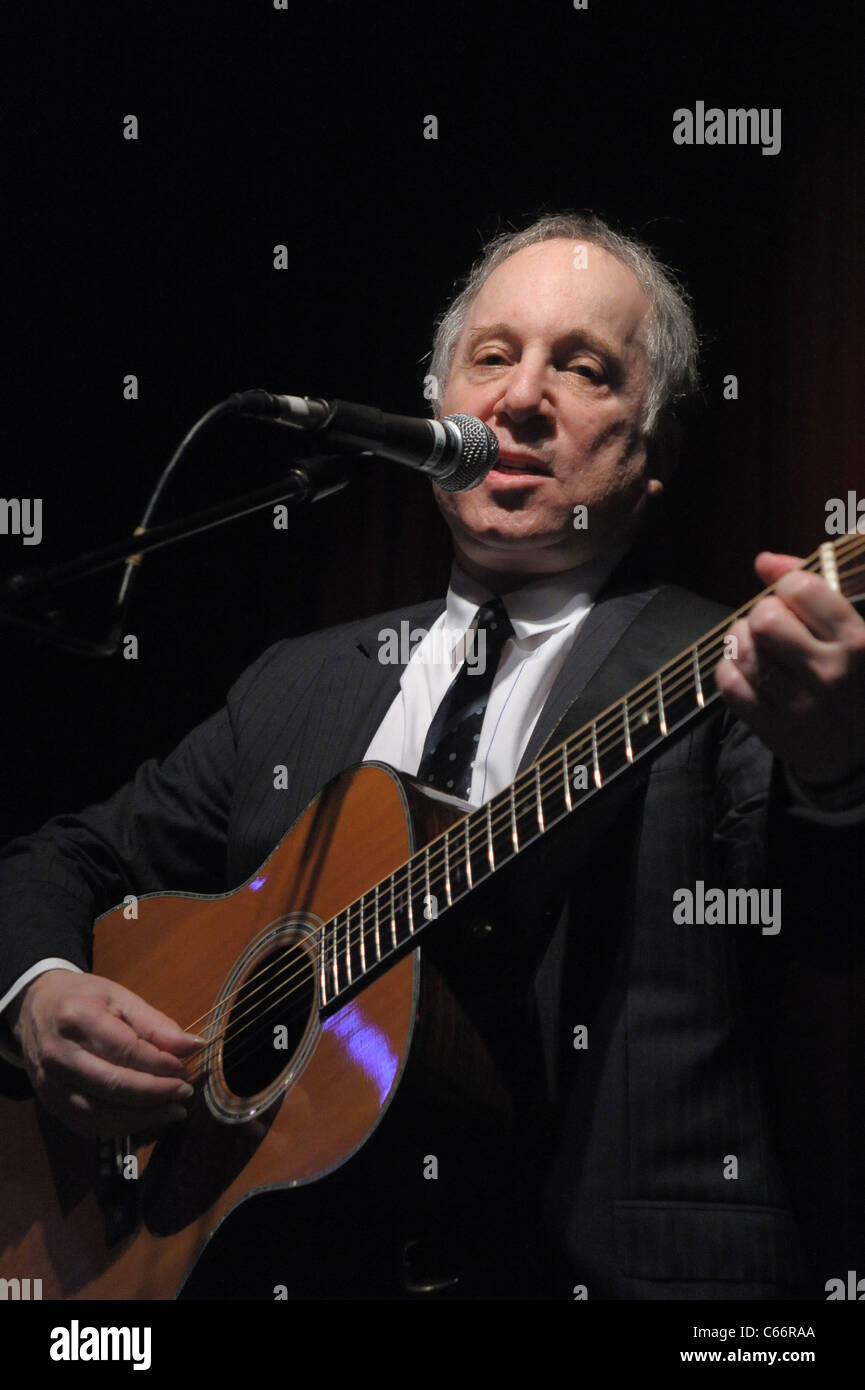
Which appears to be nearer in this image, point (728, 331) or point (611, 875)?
Answer: point (611, 875)

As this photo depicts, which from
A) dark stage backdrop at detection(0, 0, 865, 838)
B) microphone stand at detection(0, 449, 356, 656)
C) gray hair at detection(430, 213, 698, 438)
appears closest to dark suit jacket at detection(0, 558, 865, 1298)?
gray hair at detection(430, 213, 698, 438)

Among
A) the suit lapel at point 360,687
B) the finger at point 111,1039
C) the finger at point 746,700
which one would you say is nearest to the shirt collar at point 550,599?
the suit lapel at point 360,687

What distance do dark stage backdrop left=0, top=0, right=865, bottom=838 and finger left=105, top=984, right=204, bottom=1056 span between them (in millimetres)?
1008

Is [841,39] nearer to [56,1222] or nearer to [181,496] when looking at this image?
[181,496]

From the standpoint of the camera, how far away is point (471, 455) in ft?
5.21

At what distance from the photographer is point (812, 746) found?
1.36 meters

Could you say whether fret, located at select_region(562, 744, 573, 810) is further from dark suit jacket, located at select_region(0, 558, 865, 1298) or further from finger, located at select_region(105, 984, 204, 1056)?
finger, located at select_region(105, 984, 204, 1056)

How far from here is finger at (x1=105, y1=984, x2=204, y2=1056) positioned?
5.83ft

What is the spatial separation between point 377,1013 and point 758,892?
502mm

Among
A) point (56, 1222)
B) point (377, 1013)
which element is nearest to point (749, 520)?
point (377, 1013)
